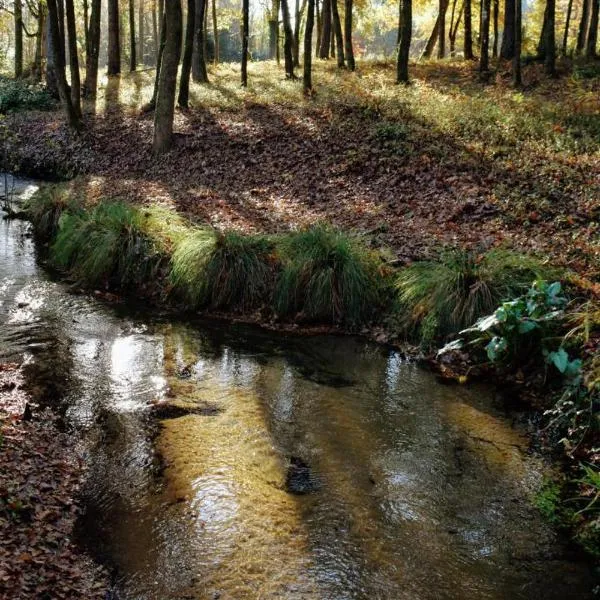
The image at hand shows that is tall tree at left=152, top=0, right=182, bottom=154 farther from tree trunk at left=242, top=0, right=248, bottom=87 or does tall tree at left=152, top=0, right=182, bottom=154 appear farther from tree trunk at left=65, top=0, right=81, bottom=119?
tree trunk at left=242, top=0, right=248, bottom=87

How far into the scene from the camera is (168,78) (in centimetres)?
1524

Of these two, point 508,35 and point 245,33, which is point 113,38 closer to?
point 245,33

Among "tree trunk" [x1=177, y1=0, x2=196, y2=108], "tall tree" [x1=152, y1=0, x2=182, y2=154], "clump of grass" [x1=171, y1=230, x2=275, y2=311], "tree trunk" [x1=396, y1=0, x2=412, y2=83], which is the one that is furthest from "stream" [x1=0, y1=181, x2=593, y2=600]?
"tree trunk" [x1=396, y1=0, x2=412, y2=83]

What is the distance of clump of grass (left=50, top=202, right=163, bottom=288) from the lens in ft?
31.3

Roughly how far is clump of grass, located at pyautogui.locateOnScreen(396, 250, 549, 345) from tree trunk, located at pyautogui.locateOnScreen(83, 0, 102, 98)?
18787 millimetres

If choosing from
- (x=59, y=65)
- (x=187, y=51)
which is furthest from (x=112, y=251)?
(x=187, y=51)

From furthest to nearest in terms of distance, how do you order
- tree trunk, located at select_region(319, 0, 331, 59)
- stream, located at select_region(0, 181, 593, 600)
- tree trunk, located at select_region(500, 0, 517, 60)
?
tree trunk, located at select_region(319, 0, 331, 59), tree trunk, located at select_region(500, 0, 517, 60), stream, located at select_region(0, 181, 593, 600)

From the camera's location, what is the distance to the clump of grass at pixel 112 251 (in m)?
9.54

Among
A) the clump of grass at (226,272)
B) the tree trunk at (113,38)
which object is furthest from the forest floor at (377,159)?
the tree trunk at (113,38)

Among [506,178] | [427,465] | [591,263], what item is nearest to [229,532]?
[427,465]

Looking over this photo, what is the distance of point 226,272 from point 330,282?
63.4 inches

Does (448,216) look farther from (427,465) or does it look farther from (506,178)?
(427,465)

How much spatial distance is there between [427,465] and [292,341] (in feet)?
10.3

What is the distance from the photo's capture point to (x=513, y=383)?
21.8ft
